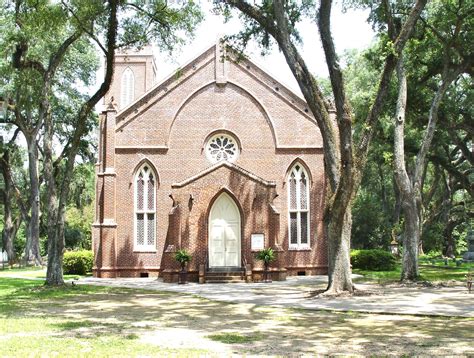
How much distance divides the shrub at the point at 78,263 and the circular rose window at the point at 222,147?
814cm

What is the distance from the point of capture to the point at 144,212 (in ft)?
84.3

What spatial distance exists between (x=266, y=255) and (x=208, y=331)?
12720 millimetres

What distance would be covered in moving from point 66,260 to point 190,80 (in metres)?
10.8

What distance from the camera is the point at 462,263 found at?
3456 centimetres

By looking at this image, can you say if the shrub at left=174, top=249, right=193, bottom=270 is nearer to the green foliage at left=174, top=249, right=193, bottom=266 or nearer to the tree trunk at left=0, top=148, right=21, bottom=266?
the green foliage at left=174, top=249, right=193, bottom=266

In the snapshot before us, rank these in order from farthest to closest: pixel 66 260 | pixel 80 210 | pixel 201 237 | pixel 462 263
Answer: pixel 80 210 → pixel 462 263 → pixel 66 260 → pixel 201 237

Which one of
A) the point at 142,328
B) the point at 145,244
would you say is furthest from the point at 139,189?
the point at 142,328

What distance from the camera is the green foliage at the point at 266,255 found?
22859 mm

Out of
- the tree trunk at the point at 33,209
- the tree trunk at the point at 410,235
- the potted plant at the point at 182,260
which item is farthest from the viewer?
the tree trunk at the point at 33,209

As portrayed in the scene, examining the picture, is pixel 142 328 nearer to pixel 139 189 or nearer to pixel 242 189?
pixel 242 189

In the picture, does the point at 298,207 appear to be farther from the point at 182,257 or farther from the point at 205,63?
the point at 205,63

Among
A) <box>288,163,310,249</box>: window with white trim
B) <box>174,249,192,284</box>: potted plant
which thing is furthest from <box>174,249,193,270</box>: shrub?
<box>288,163,310,249</box>: window with white trim

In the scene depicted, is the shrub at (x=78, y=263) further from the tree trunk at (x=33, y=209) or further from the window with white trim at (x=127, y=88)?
the window with white trim at (x=127, y=88)

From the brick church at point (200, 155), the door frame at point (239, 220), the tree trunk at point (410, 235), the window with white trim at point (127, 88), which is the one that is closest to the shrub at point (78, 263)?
the brick church at point (200, 155)
